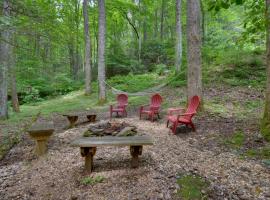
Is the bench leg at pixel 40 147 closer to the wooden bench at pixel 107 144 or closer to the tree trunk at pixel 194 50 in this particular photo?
the wooden bench at pixel 107 144

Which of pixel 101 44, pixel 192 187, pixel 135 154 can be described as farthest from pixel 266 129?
pixel 101 44

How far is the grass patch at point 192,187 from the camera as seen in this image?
284 cm

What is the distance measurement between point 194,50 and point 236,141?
2932mm

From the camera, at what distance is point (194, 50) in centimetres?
660

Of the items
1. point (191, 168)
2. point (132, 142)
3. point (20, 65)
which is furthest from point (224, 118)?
point (20, 65)

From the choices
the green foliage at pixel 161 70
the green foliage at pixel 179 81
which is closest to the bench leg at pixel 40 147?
the green foliage at pixel 179 81

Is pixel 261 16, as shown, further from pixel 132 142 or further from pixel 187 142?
pixel 132 142

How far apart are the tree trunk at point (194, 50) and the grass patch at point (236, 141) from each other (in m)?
1.98

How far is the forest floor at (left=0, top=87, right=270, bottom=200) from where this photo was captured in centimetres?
300

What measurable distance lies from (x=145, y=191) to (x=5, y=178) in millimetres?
2250

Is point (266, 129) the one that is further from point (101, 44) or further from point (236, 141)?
point (101, 44)

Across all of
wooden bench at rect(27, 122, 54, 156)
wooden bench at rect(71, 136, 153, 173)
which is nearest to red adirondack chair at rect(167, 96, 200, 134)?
wooden bench at rect(71, 136, 153, 173)

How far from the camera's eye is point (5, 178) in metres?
3.76

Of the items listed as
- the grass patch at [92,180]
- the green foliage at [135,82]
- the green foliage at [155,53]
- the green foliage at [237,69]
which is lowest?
the grass patch at [92,180]
